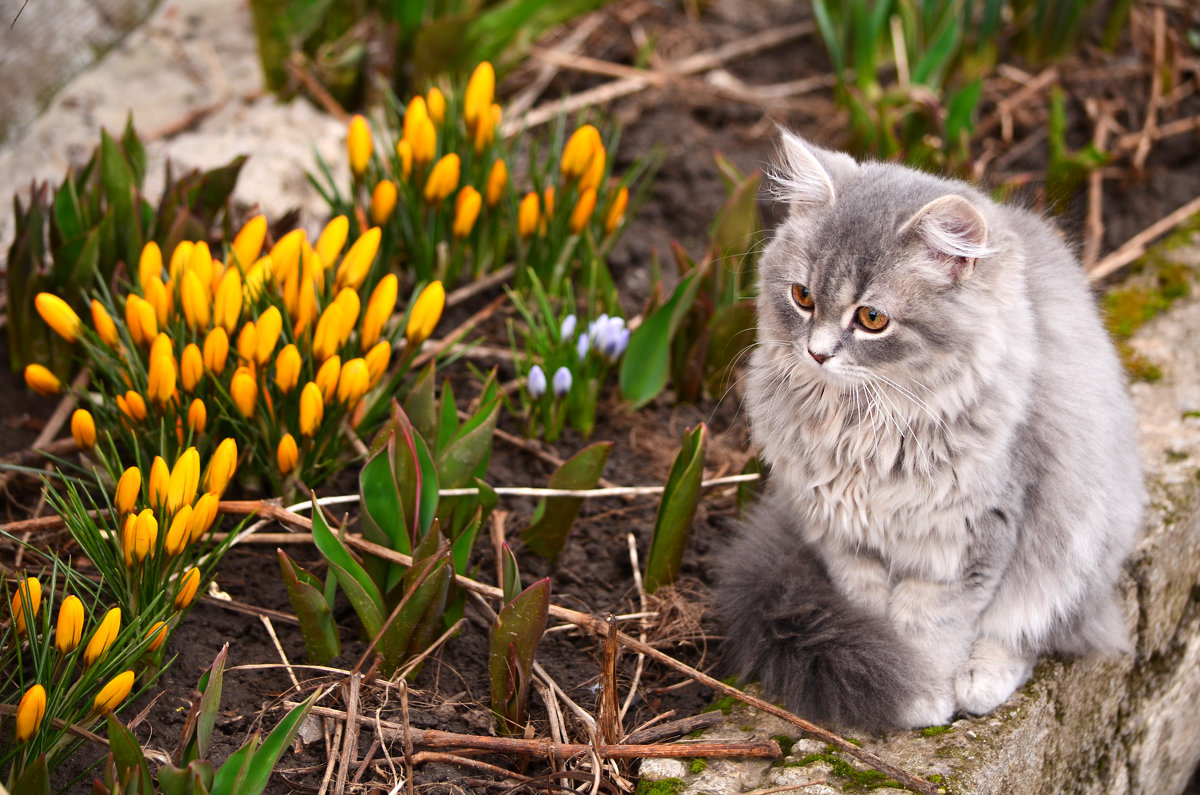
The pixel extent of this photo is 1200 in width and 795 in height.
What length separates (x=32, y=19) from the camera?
3590 millimetres

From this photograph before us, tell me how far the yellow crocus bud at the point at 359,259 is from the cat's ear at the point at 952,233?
4.35ft

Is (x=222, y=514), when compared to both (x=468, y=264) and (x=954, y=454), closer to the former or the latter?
(x=468, y=264)

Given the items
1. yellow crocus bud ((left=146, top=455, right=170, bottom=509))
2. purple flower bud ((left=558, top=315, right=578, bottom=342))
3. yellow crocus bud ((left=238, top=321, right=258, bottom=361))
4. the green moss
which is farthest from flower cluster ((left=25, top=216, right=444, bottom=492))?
the green moss

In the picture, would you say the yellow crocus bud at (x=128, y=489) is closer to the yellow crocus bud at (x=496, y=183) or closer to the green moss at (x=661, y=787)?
the green moss at (x=661, y=787)

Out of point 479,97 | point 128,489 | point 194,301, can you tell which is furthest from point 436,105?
point 128,489

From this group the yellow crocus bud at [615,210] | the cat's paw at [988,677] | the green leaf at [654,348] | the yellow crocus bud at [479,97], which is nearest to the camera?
the cat's paw at [988,677]

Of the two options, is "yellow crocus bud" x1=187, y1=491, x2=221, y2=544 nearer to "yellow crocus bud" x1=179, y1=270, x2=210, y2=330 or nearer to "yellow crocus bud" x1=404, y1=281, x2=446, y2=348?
"yellow crocus bud" x1=179, y1=270, x2=210, y2=330

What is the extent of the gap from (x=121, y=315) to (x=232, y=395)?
2.17 feet

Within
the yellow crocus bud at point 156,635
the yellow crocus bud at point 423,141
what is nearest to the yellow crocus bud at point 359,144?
the yellow crocus bud at point 423,141

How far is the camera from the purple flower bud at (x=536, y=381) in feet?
8.96

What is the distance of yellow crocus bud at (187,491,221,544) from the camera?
6.77 feet

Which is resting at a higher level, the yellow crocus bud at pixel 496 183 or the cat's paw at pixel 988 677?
the yellow crocus bud at pixel 496 183

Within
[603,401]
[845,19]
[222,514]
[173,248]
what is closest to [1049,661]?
[603,401]

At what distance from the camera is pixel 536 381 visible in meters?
2.73
